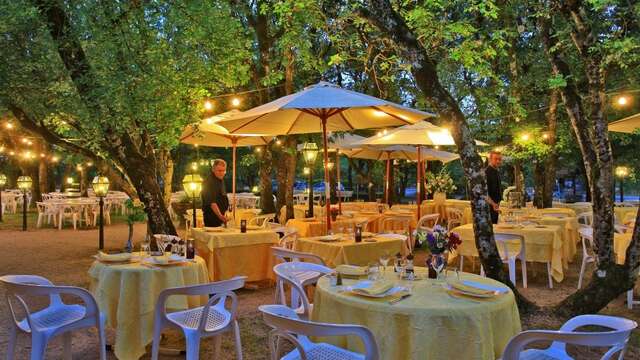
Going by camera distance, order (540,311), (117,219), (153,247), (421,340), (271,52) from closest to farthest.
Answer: (421,340) → (540,311) → (153,247) → (271,52) → (117,219)

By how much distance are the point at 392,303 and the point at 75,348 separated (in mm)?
3162

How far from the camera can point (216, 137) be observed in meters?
9.95

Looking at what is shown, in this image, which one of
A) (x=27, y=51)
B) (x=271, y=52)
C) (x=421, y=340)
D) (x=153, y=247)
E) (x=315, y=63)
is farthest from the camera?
(x=271, y=52)

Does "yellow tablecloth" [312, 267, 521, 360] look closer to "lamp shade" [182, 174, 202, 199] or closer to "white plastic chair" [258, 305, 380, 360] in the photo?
"white plastic chair" [258, 305, 380, 360]

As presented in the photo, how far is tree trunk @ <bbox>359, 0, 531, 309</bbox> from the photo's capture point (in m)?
4.90

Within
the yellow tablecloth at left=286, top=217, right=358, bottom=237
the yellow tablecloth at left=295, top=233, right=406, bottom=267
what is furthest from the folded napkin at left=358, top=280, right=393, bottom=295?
the yellow tablecloth at left=286, top=217, right=358, bottom=237

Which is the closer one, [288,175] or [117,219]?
[288,175]

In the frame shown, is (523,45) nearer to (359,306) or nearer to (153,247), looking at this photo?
(153,247)

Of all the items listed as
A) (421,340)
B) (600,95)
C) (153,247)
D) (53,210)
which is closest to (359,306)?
(421,340)

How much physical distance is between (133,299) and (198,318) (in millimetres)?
708

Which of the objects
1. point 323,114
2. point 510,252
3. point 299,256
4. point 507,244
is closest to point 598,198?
point 510,252

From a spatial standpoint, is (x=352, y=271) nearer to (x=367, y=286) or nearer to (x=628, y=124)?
(x=367, y=286)

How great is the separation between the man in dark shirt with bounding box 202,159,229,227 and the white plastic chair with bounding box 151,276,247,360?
10.1ft

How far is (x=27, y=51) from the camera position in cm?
740
